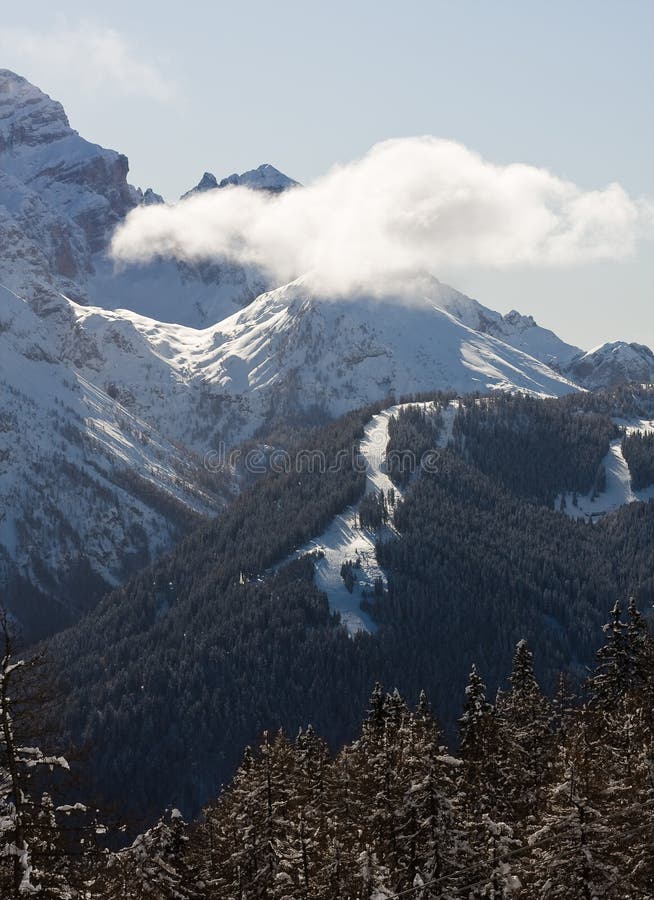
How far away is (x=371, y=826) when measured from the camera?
5291cm

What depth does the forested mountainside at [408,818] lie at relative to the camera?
3175cm

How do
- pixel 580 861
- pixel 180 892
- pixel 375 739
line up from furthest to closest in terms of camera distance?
pixel 375 739
pixel 180 892
pixel 580 861

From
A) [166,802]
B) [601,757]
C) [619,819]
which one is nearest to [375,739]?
[601,757]

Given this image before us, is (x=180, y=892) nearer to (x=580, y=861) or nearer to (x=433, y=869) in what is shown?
(x=433, y=869)

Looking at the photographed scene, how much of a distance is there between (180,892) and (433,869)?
1701 centimetres

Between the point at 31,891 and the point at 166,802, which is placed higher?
the point at 31,891

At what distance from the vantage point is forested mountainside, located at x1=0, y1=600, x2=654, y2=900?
1250 inches

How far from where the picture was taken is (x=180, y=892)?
55906 mm

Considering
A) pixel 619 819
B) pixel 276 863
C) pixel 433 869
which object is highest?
pixel 619 819

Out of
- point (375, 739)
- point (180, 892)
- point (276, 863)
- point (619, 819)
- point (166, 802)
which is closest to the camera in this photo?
point (619, 819)

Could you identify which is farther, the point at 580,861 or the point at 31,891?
the point at 580,861

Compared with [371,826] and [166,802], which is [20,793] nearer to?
[371,826]

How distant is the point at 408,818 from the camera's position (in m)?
49.2

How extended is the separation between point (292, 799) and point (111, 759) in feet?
497
